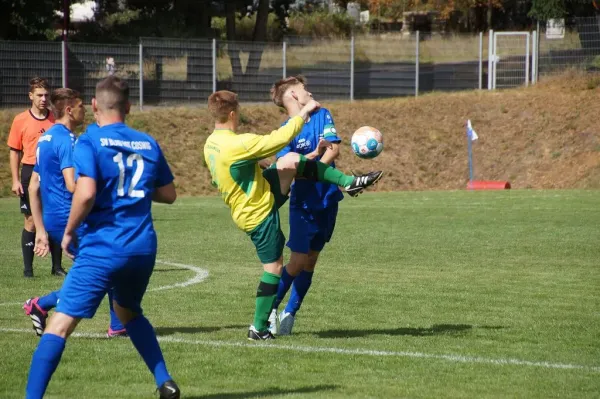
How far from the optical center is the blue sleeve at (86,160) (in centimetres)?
584

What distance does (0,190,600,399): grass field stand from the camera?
6816 mm

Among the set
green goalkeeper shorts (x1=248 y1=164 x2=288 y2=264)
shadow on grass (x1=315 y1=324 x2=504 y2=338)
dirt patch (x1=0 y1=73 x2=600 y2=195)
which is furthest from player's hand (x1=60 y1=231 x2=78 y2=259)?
dirt patch (x1=0 y1=73 x2=600 y2=195)

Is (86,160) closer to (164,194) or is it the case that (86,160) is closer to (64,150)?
(164,194)

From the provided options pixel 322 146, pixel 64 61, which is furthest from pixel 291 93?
pixel 64 61

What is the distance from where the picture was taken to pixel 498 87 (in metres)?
37.1

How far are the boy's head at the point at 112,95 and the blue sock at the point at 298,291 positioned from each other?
10.7 ft

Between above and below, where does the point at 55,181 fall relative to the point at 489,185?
above

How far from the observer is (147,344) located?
623 centimetres

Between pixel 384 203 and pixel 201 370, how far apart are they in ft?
57.1

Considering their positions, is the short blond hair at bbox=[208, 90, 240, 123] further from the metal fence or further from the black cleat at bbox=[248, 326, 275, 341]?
the metal fence

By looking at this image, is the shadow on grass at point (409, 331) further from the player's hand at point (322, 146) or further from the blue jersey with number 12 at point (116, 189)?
the blue jersey with number 12 at point (116, 189)

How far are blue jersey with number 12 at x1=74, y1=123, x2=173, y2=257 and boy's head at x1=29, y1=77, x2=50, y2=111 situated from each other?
624 centimetres

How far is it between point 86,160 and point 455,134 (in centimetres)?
2838

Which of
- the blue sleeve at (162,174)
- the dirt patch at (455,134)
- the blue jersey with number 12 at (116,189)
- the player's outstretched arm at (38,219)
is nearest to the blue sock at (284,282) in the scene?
the player's outstretched arm at (38,219)
